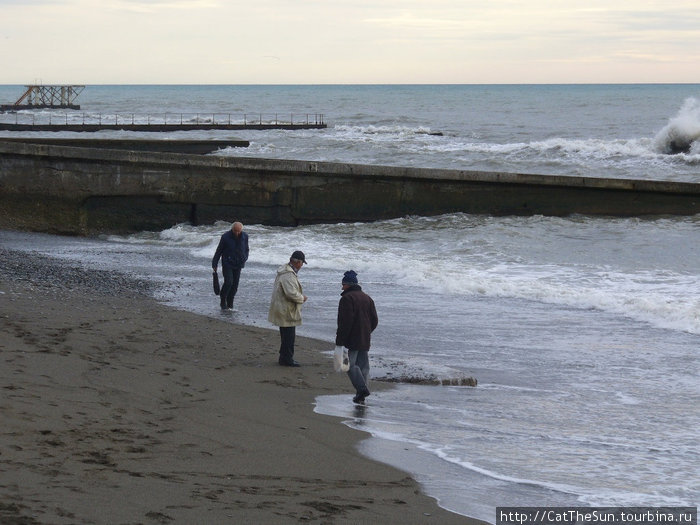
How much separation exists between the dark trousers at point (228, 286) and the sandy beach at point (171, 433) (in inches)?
60.9

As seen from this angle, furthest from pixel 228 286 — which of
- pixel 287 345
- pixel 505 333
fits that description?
pixel 505 333

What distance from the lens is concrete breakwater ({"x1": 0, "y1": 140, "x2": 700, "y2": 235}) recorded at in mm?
22016

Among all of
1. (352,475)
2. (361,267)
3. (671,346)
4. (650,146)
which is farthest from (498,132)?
(352,475)

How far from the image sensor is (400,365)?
393 inches

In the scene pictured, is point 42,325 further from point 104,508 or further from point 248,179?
point 248,179

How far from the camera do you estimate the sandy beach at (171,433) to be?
5.30 meters

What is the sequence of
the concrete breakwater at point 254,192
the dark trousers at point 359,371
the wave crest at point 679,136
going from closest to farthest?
the dark trousers at point 359,371 → the concrete breakwater at point 254,192 → the wave crest at point 679,136

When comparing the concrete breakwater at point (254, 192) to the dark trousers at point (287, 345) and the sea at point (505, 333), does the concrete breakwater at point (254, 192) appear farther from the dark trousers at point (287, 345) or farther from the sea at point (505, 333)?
the dark trousers at point (287, 345)

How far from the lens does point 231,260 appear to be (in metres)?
13.1

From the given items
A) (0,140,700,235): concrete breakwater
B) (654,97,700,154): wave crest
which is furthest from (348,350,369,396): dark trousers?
(654,97,700,154): wave crest

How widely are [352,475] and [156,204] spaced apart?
17248mm

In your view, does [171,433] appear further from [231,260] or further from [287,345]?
[231,260]

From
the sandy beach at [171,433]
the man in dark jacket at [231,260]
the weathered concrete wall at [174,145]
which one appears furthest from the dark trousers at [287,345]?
the weathered concrete wall at [174,145]

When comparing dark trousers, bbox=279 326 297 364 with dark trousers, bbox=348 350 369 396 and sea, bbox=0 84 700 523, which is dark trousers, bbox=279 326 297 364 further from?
dark trousers, bbox=348 350 369 396
